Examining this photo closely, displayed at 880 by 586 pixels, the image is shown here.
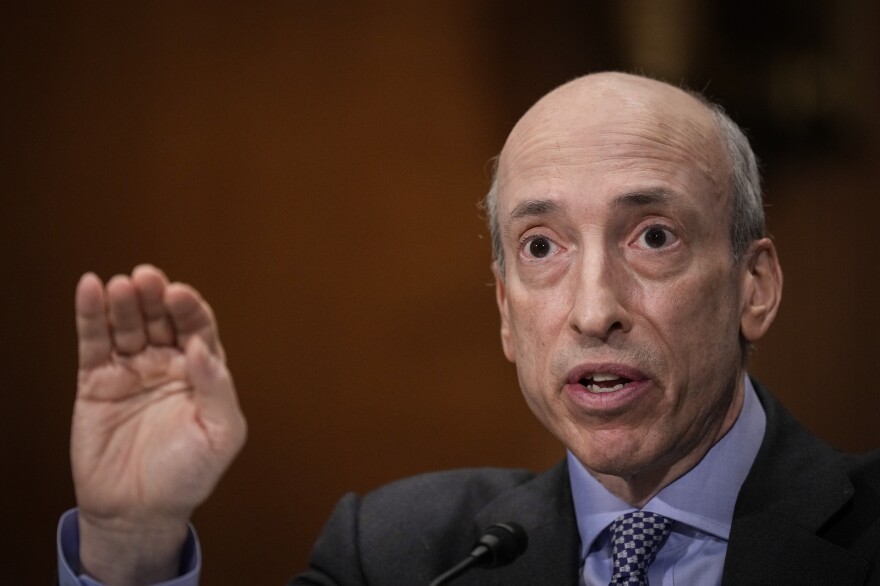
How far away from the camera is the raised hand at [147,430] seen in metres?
1.64

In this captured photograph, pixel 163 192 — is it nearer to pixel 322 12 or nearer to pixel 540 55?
pixel 322 12

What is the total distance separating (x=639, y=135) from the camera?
6.28 feet

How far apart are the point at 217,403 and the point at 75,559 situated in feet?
1.19

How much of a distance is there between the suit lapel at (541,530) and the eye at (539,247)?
0.49 meters

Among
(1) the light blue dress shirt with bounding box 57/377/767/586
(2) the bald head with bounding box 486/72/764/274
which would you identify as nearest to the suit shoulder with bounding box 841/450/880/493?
(1) the light blue dress shirt with bounding box 57/377/767/586

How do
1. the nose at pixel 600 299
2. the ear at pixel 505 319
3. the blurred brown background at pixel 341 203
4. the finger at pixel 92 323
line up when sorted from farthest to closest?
the blurred brown background at pixel 341 203 < the ear at pixel 505 319 < the nose at pixel 600 299 < the finger at pixel 92 323

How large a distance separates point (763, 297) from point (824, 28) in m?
1.32

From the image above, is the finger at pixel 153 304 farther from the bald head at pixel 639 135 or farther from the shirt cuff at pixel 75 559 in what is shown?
the bald head at pixel 639 135

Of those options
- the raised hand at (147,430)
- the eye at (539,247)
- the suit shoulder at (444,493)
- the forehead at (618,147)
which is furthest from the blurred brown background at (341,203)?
the raised hand at (147,430)

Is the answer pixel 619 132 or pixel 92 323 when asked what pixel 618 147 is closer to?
pixel 619 132

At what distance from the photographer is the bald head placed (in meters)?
1.92

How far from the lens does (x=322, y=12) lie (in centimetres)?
327

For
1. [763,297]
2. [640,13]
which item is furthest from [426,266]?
[763,297]

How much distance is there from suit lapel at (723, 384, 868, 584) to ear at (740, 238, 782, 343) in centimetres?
21
